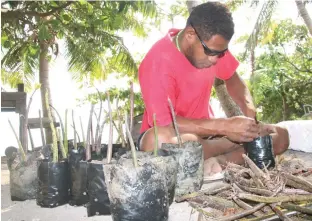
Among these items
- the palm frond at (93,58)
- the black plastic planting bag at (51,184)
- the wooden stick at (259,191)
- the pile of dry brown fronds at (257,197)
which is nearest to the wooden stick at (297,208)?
the pile of dry brown fronds at (257,197)

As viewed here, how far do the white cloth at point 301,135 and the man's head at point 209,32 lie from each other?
4.96ft

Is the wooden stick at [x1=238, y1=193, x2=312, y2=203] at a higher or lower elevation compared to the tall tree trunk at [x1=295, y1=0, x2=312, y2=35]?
lower

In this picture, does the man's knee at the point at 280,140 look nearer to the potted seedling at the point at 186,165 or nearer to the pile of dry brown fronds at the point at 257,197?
the pile of dry brown fronds at the point at 257,197

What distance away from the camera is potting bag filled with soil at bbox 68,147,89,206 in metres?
2.05

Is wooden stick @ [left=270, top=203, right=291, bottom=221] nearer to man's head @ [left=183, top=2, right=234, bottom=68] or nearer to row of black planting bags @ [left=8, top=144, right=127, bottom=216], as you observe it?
row of black planting bags @ [left=8, top=144, right=127, bottom=216]

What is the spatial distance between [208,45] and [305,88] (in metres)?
7.58

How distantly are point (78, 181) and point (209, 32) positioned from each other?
1311 mm

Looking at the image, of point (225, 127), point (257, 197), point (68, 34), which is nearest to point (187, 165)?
point (225, 127)

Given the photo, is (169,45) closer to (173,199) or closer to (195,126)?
(195,126)

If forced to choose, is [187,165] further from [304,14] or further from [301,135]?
[304,14]

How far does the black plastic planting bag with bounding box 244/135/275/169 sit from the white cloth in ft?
4.57

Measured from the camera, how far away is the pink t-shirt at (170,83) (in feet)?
7.92

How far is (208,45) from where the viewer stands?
Result: 227 cm

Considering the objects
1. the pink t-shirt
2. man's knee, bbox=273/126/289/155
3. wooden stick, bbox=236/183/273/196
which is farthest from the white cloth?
wooden stick, bbox=236/183/273/196
